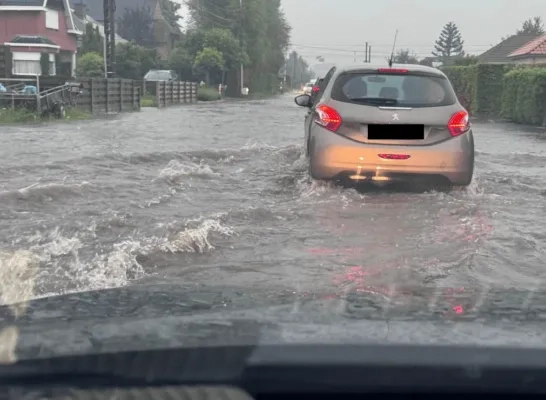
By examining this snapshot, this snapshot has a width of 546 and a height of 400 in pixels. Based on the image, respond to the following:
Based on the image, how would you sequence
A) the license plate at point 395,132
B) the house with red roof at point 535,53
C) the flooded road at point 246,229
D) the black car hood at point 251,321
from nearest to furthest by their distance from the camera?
the black car hood at point 251,321
the flooded road at point 246,229
the license plate at point 395,132
the house with red roof at point 535,53

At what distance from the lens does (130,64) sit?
53.4m

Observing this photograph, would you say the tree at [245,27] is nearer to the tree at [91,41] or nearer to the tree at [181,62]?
the tree at [181,62]

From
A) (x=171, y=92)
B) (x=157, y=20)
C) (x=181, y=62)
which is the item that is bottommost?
(x=171, y=92)

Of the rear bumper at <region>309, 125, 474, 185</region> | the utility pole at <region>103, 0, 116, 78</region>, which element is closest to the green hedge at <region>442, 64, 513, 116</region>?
the utility pole at <region>103, 0, 116, 78</region>

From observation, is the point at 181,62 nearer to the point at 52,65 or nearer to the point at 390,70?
the point at 52,65

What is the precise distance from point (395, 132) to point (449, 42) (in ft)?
374

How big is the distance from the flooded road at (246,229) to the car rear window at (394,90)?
0.94 m

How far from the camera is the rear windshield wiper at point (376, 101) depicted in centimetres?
737

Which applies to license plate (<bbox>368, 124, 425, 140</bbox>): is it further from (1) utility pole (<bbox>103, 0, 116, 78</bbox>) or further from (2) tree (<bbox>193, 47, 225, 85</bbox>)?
(2) tree (<bbox>193, 47, 225, 85</bbox>)

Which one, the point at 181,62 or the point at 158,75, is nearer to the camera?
the point at 158,75

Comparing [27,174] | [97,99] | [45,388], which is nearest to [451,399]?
[45,388]

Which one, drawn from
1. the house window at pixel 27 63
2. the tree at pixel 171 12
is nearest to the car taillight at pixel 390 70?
the house window at pixel 27 63

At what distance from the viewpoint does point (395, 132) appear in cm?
723

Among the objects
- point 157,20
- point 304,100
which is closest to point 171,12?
point 157,20
